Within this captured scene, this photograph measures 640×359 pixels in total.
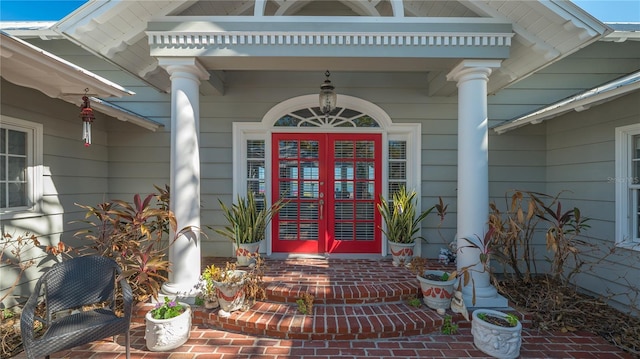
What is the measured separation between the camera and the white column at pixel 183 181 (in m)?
2.92

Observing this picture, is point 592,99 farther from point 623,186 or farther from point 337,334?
point 337,334

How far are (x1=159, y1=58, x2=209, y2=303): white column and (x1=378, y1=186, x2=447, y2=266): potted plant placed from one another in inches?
96.7

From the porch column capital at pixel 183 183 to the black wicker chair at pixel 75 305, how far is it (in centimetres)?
55

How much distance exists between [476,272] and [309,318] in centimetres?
175

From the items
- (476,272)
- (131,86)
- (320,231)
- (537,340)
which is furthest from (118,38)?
(537,340)

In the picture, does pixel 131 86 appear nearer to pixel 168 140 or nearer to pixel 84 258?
pixel 168 140

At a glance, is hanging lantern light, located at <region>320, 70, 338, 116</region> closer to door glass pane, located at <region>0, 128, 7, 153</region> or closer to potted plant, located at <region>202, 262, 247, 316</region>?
potted plant, located at <region>202, 262, 247, 316</region>

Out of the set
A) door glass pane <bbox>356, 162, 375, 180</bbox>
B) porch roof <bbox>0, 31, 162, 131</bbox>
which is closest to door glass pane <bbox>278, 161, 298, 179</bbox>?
door glass pane <bbox>356, 162, 375, 180</bbox>

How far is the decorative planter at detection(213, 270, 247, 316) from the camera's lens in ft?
9.02

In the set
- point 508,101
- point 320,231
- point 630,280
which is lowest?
point 630,280

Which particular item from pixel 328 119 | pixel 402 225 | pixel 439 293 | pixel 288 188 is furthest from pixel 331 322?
pixel 328 119

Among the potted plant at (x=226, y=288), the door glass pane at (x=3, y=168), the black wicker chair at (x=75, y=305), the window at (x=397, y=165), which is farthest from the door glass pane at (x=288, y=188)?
the door glass pane at (x=3, y=168)

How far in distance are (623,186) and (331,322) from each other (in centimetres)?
363

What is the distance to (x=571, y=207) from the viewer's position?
3949 millimetres
